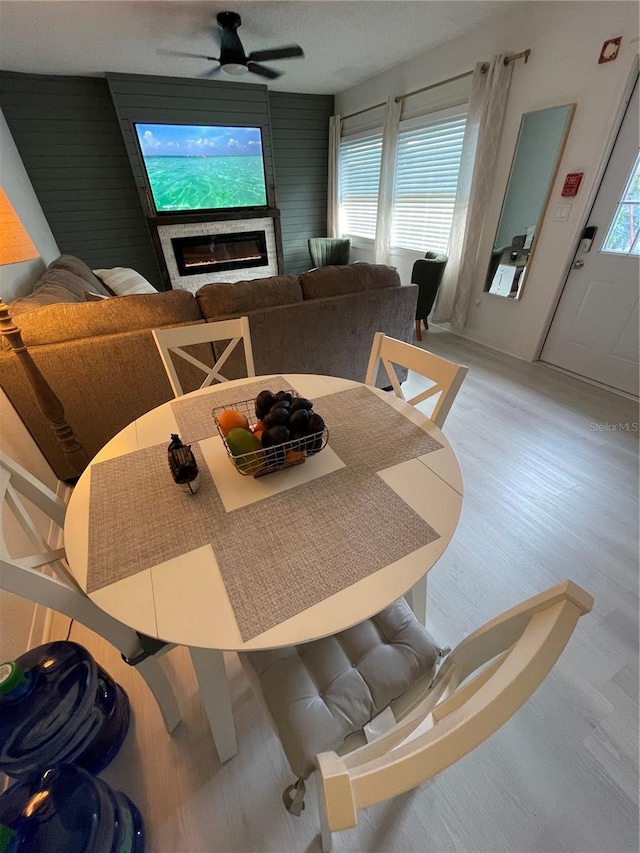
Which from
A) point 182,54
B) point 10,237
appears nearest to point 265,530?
point 10,237

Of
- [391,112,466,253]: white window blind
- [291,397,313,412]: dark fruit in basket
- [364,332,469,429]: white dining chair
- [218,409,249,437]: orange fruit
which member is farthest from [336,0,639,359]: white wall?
[218,409,249,437]: orange fruit

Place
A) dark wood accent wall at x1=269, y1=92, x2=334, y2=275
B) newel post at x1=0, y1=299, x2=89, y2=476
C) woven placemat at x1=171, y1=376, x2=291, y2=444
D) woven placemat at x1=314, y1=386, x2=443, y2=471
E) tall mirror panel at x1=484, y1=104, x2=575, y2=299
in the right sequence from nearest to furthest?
woven placemat at x1=314, y1=386, x2=443, y2=471 < woven placemat at x1=171, y1=376, x2=291, y2=444 < newel post at x1=0, y1=299, x2=89, y2=476 < tall mirror panel at x1=484, y1=104, x2=575, y2=299 < dark wood accent wall at x1=269, y1=92, x2=334, y2=275

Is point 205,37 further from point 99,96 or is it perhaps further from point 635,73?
point 635,73

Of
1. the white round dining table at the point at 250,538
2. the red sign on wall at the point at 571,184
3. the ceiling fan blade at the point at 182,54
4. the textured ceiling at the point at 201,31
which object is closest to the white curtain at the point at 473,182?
the textured ceiling at the point at 201,31

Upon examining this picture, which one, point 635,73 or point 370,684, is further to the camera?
point 635,73

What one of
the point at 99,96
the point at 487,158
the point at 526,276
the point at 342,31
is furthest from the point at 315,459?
the point at 99,96

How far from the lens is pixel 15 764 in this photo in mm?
770

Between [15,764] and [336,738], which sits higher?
Result: [336,738]

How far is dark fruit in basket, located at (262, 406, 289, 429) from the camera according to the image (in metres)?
0.80

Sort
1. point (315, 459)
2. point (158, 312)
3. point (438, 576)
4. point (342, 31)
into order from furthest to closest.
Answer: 1. point (342, 31)
2. point (158, 312)
3. point (438, 576)
4. point (315, 459)

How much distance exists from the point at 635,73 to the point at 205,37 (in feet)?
10.1

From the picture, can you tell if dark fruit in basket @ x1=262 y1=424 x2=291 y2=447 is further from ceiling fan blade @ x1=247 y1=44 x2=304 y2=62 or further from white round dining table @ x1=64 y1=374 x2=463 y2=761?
ceiling fan blade @ x1=247 y1=44 x2=304 y2=62

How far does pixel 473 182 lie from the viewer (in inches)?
116

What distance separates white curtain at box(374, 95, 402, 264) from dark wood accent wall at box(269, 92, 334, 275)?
1397 mm
